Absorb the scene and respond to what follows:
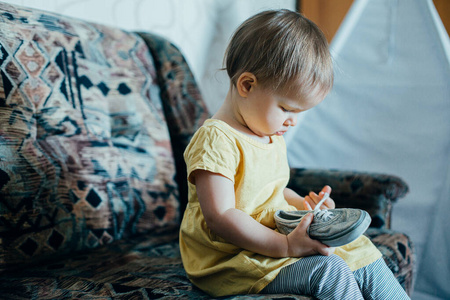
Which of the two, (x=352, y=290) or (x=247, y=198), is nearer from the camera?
(x=352, y=290)

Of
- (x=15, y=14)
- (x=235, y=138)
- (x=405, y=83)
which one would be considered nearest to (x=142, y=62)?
(x=15, y=14)

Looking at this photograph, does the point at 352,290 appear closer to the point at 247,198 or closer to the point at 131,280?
the point at 247,198

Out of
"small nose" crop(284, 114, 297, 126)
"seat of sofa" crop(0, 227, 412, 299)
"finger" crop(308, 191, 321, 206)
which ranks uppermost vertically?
"small nose" crop(284, 114, 297, 126)

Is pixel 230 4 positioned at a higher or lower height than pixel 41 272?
higher

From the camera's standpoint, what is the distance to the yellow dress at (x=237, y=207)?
0.77m

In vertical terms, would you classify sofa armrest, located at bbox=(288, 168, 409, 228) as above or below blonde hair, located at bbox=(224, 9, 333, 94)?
below

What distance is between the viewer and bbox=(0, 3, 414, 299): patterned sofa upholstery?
3.09 feet

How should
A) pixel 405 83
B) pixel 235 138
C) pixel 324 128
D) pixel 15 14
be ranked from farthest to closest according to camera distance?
pixel 324 128, pixel 405 83, pixel 15 14, pixel 235 138

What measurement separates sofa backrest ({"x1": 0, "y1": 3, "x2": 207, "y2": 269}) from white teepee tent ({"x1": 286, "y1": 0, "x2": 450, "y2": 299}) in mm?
758

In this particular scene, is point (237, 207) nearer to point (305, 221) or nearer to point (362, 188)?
point (305, 221)

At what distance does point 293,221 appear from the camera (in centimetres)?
79

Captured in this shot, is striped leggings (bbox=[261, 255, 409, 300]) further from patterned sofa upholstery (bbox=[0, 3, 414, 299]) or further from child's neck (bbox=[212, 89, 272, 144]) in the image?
child's neck (bbox=[212, 89, 272, 144])

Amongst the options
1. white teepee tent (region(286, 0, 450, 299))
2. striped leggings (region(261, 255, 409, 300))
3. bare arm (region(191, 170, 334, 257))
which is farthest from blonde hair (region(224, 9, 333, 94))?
white teepee tent (region(286, 0, 450, 299))

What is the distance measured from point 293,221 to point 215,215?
0.15 meters
